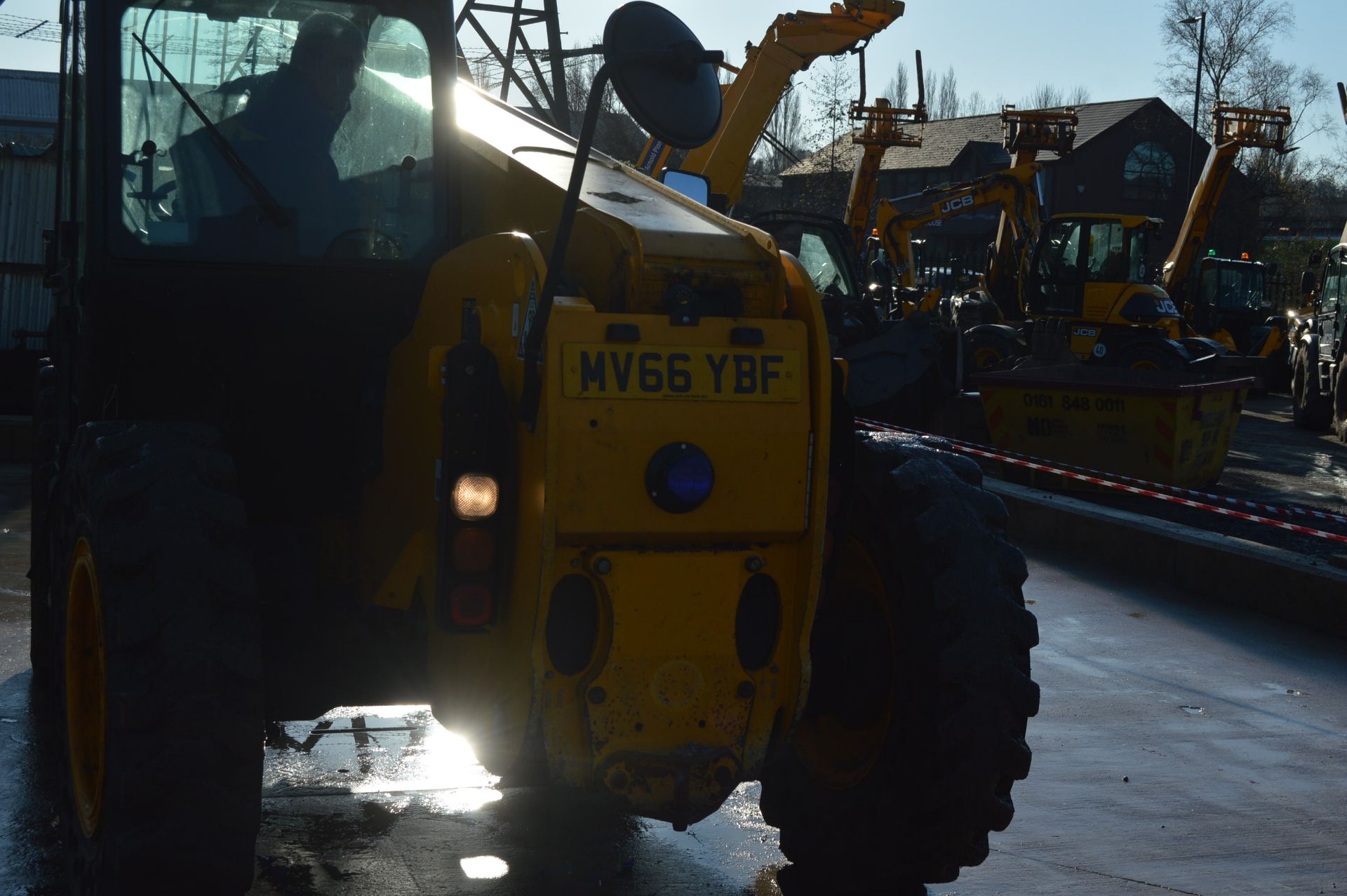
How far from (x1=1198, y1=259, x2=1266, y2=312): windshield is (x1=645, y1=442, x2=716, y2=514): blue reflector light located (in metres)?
28.4

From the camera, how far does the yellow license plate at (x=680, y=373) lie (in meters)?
3.34

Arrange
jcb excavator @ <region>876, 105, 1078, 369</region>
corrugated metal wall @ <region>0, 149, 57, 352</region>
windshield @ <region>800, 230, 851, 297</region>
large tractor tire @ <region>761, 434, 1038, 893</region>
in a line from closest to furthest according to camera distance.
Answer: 1. large tractor tire @ <region>761, 434, 1038, 893</region>
2. windshield @ <region>800, 230, 851, 297</region>
3. corrugated metal wall @ <region>0, 149, 57, 352</region>
4. jcb excavator @ <region>876, 105, 1078, 369</region>

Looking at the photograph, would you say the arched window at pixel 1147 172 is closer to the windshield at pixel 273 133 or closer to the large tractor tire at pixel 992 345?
the large tractor tire at pixel 992 345

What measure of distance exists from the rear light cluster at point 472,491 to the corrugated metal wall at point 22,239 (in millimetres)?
14604

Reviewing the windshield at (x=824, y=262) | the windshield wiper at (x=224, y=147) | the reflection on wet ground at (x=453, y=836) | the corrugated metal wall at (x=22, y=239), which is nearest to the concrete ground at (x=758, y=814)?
the reflection on wet ground at (x=453, y=836)

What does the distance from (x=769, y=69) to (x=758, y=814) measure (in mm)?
12085

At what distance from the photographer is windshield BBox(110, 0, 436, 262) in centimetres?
428

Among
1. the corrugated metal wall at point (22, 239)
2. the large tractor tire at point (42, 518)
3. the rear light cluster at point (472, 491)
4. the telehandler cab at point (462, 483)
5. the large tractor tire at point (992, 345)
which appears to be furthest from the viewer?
the large tractor tire at point (992, 345)

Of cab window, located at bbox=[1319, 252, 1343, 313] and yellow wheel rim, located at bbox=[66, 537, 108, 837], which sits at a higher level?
cab window, located at bbox=[1319, 252, 1343, 313]

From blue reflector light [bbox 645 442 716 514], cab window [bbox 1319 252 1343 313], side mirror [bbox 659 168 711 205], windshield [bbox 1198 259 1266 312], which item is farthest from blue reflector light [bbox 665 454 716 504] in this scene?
windshield [bbox 1198 259 1266 312]

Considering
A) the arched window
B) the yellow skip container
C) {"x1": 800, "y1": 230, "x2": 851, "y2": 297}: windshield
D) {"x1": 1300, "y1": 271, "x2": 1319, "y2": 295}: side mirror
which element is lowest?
the yellow skip container

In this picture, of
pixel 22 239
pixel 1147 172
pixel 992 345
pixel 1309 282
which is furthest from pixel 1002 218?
pixel 1147 172

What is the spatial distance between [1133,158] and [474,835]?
64402 mm

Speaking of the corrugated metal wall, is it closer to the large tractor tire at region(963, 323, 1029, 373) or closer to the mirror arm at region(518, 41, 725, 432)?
the large tractor tire at region(963, 323, 1029, 373)
